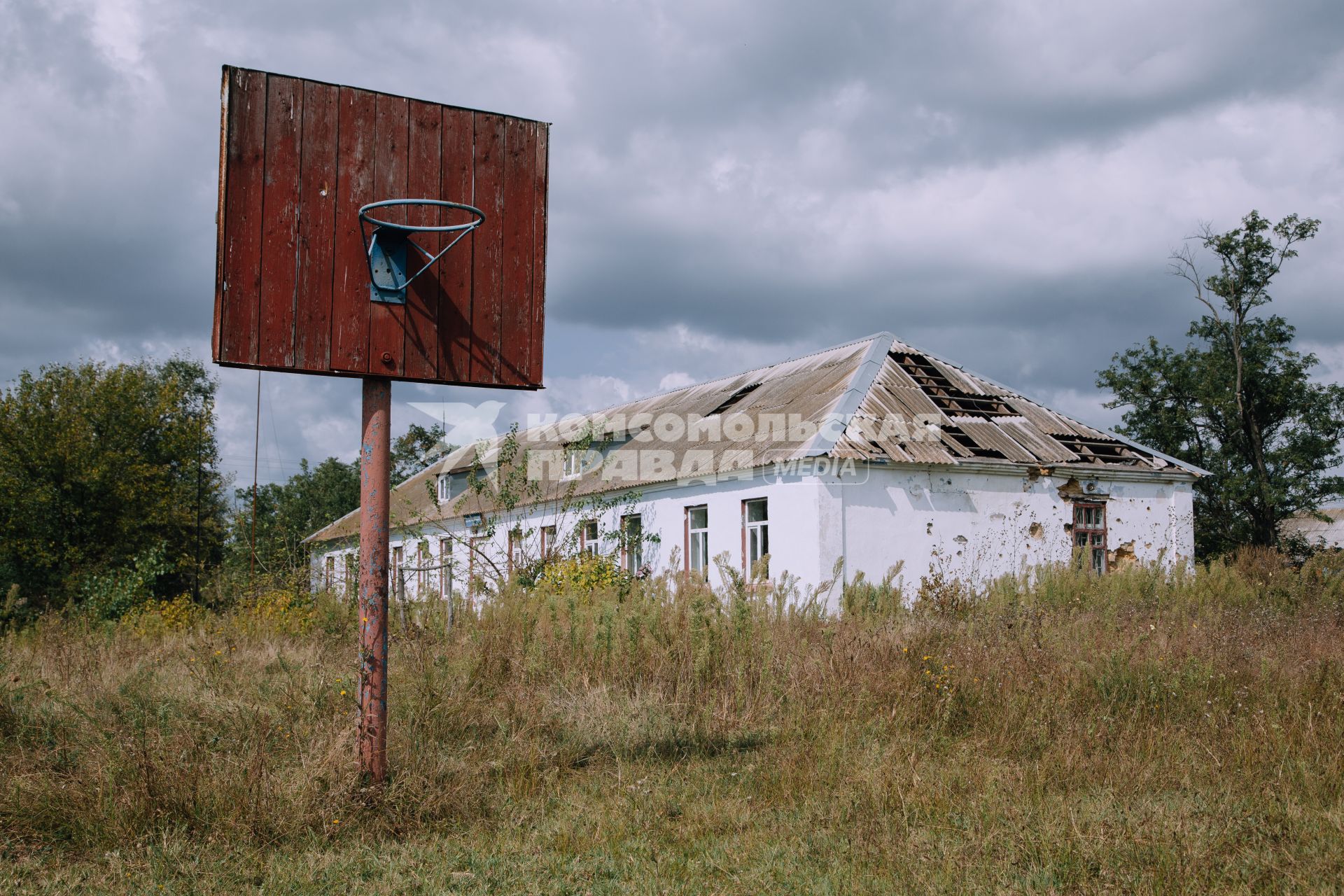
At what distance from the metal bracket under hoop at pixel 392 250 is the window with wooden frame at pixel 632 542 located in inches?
574

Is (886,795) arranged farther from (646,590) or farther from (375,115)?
(375,115)

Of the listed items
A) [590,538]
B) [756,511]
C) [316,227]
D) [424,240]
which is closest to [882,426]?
[756,511]

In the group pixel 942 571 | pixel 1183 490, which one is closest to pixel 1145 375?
pixel 1183 490

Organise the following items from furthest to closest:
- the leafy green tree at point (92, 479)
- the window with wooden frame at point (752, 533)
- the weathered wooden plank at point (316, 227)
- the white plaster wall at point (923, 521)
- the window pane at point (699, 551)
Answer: the leafy green tree at point (92, 479) → the window pane at point (699, 551) → the window with wooden frame at point (752, 533) → the white plaster wall at point (923, 521) → the weathered wooden plank at point (316, 227)

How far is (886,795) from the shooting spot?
5398 millimetres

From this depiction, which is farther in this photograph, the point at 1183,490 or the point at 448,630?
the point at 1183,490

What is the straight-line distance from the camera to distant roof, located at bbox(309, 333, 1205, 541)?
1712 cm

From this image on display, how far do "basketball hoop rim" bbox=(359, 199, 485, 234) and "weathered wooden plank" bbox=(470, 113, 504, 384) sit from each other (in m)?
0.12

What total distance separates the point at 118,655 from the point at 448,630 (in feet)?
11.9

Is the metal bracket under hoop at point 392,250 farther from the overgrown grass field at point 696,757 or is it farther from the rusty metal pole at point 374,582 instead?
the overgrown grass field at point 696,757

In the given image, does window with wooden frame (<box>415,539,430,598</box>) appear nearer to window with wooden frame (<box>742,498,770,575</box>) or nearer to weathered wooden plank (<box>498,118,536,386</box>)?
weathered wooden plank (<box>498,118,536,386</box>)

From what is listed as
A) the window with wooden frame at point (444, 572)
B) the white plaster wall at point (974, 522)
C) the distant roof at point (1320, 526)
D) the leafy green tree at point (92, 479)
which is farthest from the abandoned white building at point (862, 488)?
the leafy green tree at point (92, 479)

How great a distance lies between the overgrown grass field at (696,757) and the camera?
4.51 metres

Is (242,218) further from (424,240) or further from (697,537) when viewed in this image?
(697,537)
